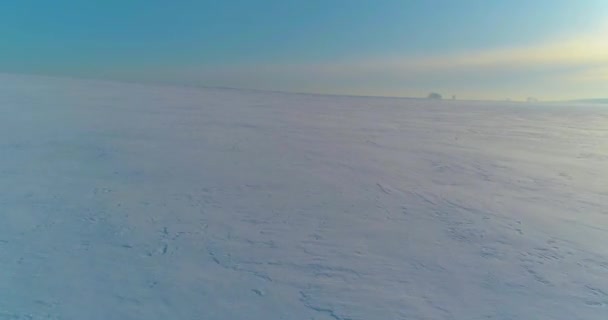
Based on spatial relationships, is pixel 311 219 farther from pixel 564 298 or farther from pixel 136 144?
pixel 136 144

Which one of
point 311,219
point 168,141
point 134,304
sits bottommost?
point 134,304

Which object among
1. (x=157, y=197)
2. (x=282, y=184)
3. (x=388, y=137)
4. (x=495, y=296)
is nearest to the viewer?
(x=495, y=296)

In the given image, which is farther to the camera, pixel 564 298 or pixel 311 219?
pixel 311 219

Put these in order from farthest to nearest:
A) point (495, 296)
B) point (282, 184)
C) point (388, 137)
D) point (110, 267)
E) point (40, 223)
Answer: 1. point (388, 137)
2. point (282, 184)
3. point (40, 223)
4. point (110, 267)
5. point (495, 296)

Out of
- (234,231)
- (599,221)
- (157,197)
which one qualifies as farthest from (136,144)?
(599,221)

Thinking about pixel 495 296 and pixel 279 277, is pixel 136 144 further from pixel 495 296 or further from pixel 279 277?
pixel 495 296

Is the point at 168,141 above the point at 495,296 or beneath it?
above
